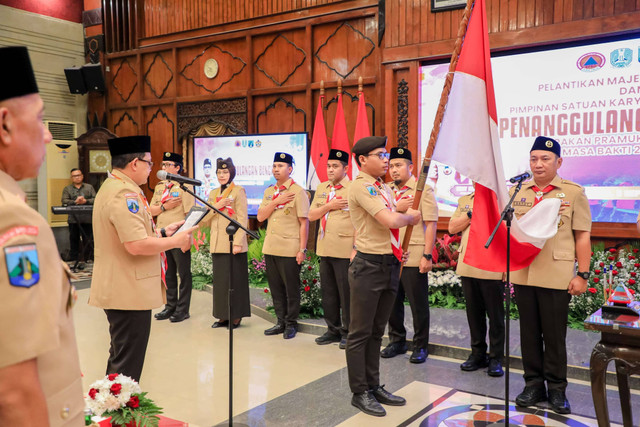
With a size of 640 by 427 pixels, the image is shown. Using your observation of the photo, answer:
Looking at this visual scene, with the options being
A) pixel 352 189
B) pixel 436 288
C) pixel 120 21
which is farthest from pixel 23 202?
pixel 120 21

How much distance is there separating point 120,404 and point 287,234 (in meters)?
2.75

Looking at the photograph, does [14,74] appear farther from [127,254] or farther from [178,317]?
[178,317]

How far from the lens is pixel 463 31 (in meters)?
2.72

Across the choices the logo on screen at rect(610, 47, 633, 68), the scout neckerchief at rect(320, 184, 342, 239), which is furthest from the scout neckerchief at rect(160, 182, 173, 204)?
the logo on screen at rect(610, 47, 633, 68)

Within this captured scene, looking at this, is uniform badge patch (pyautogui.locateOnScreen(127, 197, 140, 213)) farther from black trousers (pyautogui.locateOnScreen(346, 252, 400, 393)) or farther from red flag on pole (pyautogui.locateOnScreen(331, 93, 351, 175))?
red flag on pole (pyautogui.locateOnScreen(331, 93, 351, 175))

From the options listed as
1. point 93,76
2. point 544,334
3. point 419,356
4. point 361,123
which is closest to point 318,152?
point 361,123

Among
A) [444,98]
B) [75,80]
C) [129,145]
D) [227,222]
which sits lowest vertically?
[227,222]

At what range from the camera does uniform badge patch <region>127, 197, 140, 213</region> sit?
96.2 inches

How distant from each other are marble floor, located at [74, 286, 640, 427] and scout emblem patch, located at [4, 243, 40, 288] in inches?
89.0

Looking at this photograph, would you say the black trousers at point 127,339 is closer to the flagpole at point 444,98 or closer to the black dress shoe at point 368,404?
the black dress shoe at point 368,404

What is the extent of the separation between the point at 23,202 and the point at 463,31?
94.3 inches

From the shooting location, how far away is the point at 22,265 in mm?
892

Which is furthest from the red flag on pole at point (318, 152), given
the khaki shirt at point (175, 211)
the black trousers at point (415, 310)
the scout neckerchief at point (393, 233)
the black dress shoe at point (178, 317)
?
the scout neckerchief at point (393, 233)

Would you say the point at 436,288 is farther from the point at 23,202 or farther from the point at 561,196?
the point at 23,202
